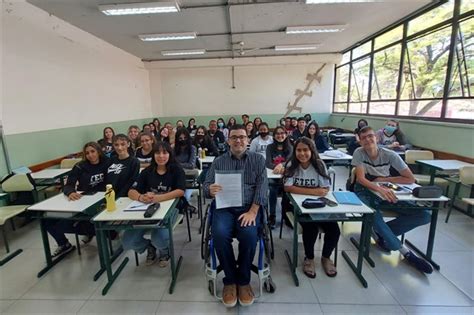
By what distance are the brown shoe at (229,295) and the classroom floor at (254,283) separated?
0.24 ft

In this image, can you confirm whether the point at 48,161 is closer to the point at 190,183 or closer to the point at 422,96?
the point at 190,183

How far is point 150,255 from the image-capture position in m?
2.39

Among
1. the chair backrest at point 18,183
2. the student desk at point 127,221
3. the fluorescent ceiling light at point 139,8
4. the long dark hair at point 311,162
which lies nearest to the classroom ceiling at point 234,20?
the fluorescent ceiling light at point 139,8

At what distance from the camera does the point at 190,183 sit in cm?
298

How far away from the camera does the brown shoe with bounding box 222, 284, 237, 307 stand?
5.78 feet

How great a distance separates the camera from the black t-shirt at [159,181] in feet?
7.40

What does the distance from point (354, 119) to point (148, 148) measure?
19.7ft

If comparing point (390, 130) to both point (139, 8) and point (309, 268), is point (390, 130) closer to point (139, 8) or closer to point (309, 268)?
point (309, 268)

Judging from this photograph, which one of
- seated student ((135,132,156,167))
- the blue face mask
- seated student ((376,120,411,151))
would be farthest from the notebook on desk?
the blue face mask

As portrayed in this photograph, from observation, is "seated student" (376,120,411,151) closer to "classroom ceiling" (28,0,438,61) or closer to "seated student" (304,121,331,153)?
"seated student" (304,121,331,153)

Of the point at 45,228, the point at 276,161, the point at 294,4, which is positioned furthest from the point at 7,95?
the point at 294,4

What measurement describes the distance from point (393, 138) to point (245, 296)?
4.39m

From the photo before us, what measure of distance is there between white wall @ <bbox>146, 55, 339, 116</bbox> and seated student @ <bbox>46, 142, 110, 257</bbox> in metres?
6.54

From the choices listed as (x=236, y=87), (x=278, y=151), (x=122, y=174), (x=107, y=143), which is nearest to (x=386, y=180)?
(x=278, y=151)
